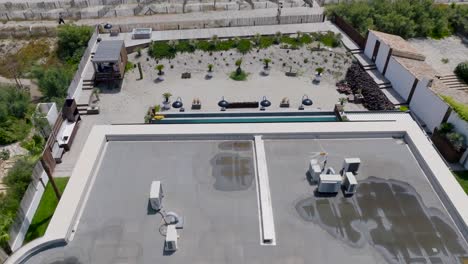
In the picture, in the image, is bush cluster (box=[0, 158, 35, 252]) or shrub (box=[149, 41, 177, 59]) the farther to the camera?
shrub (box=[149, 41, 177, 59])

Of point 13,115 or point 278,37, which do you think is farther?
point 278,37

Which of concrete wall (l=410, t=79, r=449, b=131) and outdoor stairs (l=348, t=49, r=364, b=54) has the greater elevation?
outdoor stairs (l=348, t=49, r=364, b=54)

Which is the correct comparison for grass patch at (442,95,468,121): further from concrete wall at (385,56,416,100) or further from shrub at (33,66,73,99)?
shrub at (33,66,73,99)

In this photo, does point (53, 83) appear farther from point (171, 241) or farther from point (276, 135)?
point (171, 241)

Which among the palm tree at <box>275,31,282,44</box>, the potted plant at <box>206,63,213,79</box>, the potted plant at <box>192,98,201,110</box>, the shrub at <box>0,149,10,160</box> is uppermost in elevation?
the palm tree at <box>275,31,282,44</box>

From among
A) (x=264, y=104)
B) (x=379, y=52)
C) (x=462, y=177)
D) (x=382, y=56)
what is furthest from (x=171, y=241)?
(x=379, y=52)

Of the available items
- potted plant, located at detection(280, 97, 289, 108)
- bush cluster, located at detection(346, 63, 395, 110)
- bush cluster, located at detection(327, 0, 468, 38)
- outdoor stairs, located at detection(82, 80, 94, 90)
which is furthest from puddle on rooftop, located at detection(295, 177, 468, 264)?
bush cluster, located at detection(327, 0, 468, 38)

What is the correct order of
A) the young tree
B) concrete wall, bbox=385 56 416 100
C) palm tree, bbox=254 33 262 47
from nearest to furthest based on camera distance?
concrete wall, bbox=385 56 416 100 → the young tree → palm tree, bbox=254 33 262 47
